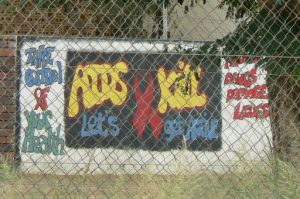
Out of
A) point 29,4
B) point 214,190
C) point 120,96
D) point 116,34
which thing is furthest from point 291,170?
point 120,96

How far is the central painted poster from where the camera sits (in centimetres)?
562

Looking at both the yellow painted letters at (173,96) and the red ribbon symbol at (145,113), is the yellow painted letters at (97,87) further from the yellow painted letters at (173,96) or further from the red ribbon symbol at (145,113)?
the yellow painted letters at (173,96)


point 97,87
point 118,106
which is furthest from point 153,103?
point 97,87

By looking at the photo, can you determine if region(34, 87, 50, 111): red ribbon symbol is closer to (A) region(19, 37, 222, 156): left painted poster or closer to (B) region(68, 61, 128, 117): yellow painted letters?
(A) region(19, 37, 222, 156): left painted poster

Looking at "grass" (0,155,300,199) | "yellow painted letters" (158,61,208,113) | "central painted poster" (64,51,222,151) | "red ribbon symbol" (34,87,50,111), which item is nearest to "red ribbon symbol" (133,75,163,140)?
"central painted poster" (64,51,222,151)

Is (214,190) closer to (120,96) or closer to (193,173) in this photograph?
(193,173)

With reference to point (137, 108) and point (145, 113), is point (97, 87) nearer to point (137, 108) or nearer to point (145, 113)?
point (137, 108)

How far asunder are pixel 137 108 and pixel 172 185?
2264 millimetres

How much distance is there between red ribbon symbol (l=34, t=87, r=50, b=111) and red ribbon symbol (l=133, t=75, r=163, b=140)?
890 millimetres

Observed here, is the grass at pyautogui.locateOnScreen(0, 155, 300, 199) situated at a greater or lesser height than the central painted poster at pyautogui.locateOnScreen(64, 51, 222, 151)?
lesser

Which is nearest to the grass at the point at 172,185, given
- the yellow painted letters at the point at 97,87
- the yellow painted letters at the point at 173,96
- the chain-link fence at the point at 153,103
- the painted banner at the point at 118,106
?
the chain-link fence at the point at 153,103

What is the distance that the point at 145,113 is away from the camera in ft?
19.6

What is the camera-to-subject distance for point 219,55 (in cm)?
379

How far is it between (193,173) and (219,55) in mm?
772
